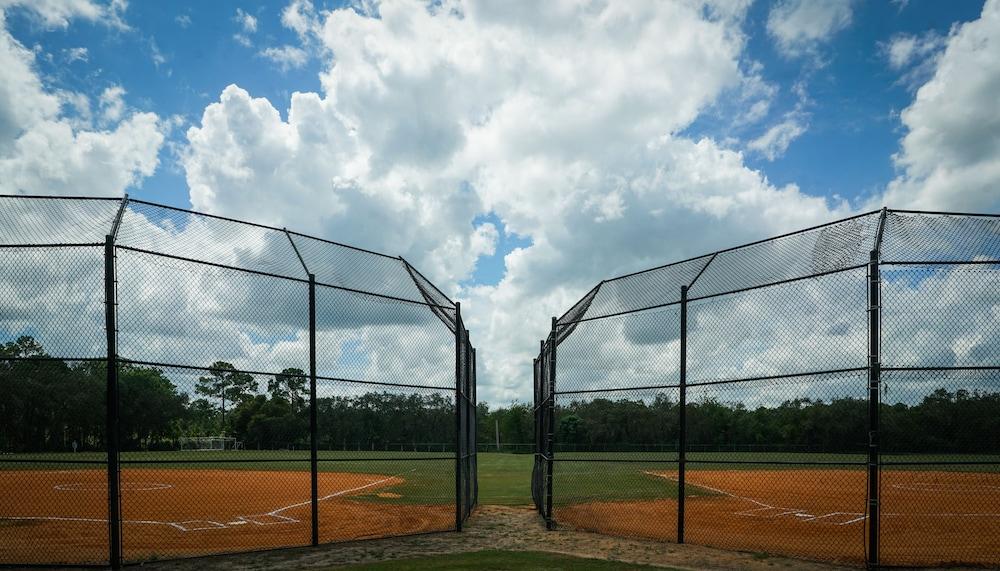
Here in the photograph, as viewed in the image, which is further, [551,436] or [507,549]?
[551,436]

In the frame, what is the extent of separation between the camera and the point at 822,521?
12.4 meters

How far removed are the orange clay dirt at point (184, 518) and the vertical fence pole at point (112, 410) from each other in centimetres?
63

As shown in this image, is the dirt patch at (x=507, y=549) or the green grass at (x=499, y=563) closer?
the green grass at (x=499, y=563)

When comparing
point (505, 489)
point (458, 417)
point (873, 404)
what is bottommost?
point (505, 489)

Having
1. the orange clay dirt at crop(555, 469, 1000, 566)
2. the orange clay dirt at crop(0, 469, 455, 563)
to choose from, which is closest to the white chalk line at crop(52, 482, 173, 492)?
the orange clay dirt at crop(0, 469, 455, 563)

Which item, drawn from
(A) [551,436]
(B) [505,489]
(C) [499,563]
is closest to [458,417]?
(A) [551,436]

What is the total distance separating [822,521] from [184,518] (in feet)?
37.8

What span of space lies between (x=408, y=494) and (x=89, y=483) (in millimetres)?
9981

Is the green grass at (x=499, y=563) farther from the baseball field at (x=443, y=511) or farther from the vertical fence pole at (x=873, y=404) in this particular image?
the vertical fence pole at (x=873, y=404)

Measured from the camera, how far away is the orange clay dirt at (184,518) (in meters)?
9.07

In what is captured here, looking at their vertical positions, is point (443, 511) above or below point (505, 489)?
above

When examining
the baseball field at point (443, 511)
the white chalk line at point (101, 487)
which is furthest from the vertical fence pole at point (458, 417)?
the white chalk line at point (101, 487)

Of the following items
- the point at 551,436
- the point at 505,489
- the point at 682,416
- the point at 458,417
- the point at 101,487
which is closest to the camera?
the point at 682,416

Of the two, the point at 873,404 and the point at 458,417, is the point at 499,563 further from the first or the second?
the point at 873,404
